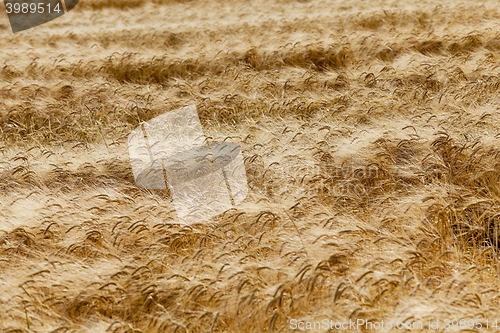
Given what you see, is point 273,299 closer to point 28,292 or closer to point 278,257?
point 278,257

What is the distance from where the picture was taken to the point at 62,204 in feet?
12.0

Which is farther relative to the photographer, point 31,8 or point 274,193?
point 31,8

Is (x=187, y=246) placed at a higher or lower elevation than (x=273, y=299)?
lower

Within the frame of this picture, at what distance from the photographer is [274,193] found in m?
3.70

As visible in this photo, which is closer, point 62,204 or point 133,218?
point 133,218

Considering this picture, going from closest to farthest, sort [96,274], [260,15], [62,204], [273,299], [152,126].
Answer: [273,299] < [96,274] < [62,204] < [152,126] < [260,15]

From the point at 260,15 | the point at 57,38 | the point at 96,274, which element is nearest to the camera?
the point at 96,274

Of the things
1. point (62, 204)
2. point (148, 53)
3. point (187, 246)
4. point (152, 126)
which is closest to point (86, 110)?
point (152, 126)

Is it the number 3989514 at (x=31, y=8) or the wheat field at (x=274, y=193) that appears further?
the number 3989514 at (x=31, y=8)

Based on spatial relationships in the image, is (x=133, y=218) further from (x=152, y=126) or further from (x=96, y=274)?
(x=152, y=126)

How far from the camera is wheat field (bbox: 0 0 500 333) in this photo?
253cm

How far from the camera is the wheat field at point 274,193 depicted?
2.53 meters

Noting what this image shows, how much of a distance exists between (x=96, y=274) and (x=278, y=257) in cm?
118

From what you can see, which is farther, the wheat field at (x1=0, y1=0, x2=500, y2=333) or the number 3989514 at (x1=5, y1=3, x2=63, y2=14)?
the number 3989514 at (x1=5, y1=3, x2=63, y2=14)
